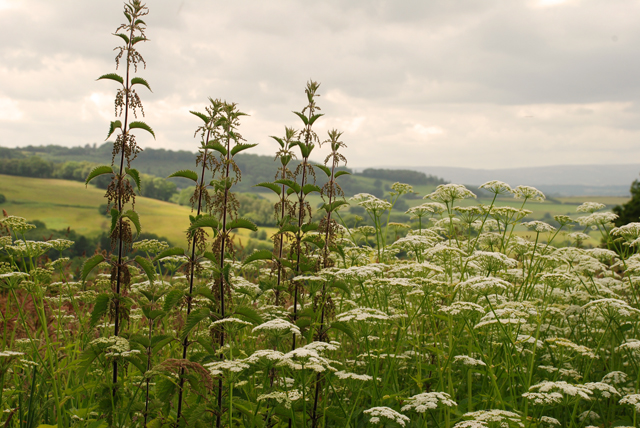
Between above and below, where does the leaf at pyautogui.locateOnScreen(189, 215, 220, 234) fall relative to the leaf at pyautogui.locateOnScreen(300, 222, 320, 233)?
above

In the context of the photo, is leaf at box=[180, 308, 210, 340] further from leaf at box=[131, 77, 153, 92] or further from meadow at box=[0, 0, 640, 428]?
leaf at box=[131, 77, 153, 92]

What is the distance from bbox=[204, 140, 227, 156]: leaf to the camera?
4148 mm

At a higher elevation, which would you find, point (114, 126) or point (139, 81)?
point (139, 81)

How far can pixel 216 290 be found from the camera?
432 centimetres

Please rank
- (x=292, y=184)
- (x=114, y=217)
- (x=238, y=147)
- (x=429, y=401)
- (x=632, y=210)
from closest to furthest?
(x=429, y=401) → (x=114, y=217) → (x=238, y=147) → (x=292, y=184) → (x=632, y=210)

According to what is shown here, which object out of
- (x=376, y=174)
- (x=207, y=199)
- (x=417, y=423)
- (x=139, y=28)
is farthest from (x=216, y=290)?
(x=376, y=174)

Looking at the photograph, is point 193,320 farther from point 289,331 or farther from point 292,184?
point 292,184

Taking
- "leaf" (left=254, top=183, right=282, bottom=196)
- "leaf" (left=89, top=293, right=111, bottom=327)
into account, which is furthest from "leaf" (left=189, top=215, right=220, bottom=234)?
"leaf" (left=89, top=293, right=111, bottom=327)

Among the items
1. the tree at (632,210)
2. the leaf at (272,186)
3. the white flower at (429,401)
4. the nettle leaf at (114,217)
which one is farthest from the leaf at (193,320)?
the tree at (632,210)

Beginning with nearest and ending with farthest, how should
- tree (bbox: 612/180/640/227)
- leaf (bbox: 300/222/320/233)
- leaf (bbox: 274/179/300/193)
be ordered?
leaf (bbox: 274/179/300/193)
leaf (bbox: 300/222/320/233)
tree (bbox: 612/180/640/227)

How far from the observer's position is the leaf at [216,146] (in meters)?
4.15

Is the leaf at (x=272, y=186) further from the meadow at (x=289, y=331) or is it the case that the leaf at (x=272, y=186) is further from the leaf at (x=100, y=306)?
the leaf at (x=100, y=306)

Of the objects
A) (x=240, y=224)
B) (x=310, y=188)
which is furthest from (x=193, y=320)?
(x=310, y=188)

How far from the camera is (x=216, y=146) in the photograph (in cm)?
415
